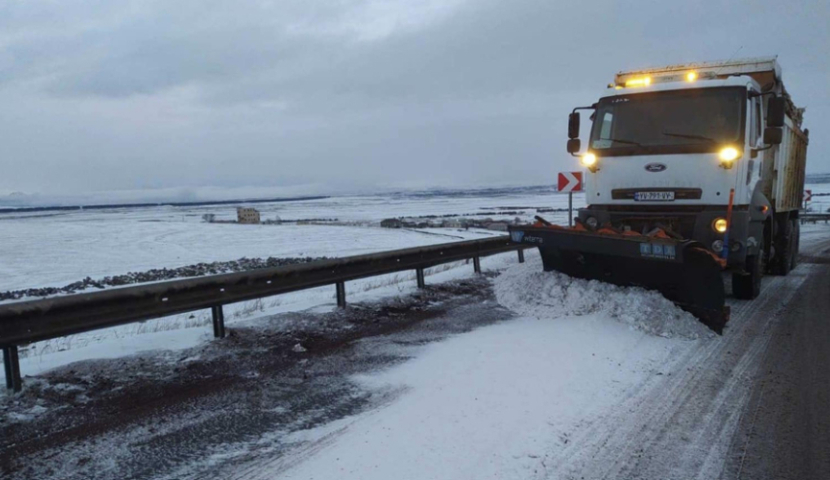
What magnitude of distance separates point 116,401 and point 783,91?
1115 cm

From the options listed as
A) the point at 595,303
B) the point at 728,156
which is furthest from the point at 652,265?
the point at 728,156

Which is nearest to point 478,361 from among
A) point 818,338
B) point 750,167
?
point 818,338

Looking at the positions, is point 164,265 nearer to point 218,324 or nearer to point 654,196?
point 218,324

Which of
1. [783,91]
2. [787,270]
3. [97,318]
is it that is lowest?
[787,270]

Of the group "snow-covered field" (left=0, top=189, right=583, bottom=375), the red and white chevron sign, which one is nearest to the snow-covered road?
"snow-covered field" (left=0, top=189, right=583, bottom=375)

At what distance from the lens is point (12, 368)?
188 inches

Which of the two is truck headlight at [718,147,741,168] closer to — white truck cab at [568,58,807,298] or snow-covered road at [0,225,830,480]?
white truck cab at [568,58,807,298]

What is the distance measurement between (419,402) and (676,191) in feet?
16.0

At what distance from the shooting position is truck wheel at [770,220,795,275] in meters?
11.1

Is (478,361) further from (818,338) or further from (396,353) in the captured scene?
(818,338)

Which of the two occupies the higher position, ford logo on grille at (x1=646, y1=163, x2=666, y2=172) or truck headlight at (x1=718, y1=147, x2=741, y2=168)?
truck headlight at (x1=718, y1=147, x2=741, y2=168)

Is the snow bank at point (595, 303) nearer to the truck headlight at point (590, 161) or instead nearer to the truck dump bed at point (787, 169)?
the truck headlight at point (590, 161)

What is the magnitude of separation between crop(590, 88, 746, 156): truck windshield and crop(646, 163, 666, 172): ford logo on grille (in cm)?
18

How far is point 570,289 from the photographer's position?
7828 mm
